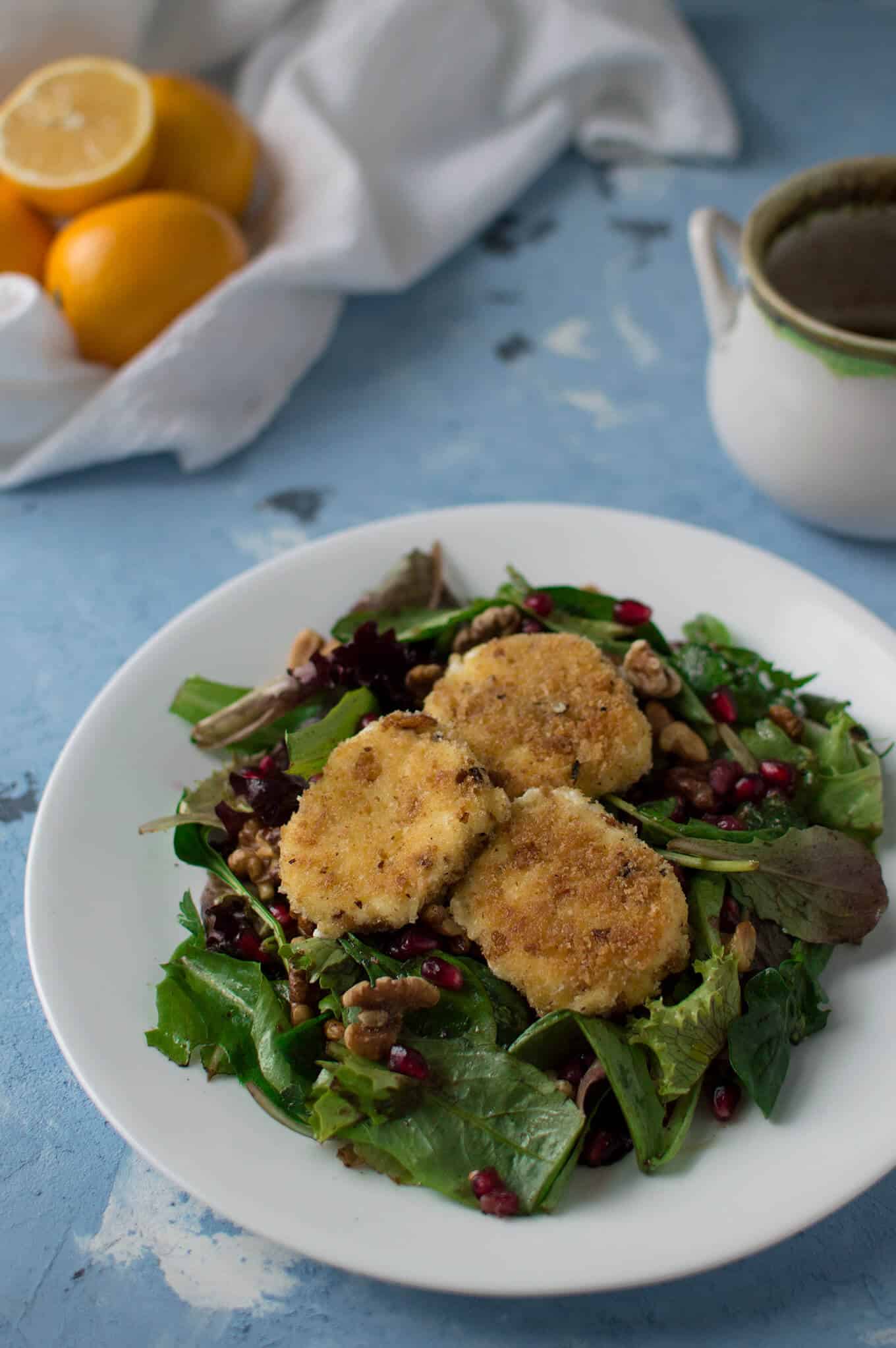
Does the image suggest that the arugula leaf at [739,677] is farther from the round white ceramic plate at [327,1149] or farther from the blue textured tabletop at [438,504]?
the blue textured tabletop at [438,504]

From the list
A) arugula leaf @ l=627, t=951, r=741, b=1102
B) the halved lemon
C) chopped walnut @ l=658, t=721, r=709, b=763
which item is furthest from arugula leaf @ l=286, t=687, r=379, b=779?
the halved lemon

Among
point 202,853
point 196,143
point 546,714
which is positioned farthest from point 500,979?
point 196,143

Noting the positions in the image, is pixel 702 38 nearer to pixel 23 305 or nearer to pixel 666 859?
pixel 23 305

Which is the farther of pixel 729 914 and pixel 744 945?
pixel 729 914

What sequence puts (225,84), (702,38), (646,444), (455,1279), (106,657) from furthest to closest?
(702,38)
(225,84)
(646,444)
(106,657)
(455,1279)

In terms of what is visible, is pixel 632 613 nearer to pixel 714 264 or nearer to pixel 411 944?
pixel 411 944

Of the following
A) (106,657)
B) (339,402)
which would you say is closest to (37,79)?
(339,402)
